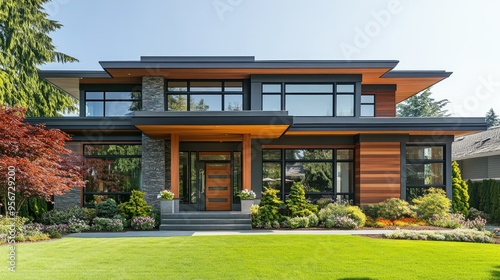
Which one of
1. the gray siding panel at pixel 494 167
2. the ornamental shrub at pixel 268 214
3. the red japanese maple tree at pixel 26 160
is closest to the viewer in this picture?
the red japanese maple tree at pixel 26 160

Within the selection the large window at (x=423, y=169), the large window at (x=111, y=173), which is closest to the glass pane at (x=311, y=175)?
the large window at (x=423, y=169)

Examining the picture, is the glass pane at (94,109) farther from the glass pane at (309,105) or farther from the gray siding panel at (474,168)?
the gray siding panel at (474,168)

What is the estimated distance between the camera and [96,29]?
13086 millimetres

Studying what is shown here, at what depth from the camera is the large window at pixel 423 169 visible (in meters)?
16.4

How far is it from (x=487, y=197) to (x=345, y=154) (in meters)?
8.83

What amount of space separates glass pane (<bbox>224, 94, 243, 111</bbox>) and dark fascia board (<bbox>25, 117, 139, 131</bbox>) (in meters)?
4.17

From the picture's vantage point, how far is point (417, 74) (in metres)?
17.6

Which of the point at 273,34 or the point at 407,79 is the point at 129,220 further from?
the point at 407,79

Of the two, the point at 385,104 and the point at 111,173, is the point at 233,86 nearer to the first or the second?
the point at 111,173

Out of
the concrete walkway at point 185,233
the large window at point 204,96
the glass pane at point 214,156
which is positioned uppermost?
the large window at point 204,96

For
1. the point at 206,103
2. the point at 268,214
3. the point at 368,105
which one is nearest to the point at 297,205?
the point at 268,214

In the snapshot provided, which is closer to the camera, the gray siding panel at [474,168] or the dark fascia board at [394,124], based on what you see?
the dark fascia board at [394,124]

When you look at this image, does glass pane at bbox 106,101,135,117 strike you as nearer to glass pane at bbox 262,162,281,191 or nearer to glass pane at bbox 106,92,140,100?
glass pane at bbox 106,92,140,100

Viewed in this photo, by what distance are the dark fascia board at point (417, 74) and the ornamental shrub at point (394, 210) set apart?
20.3 ft
